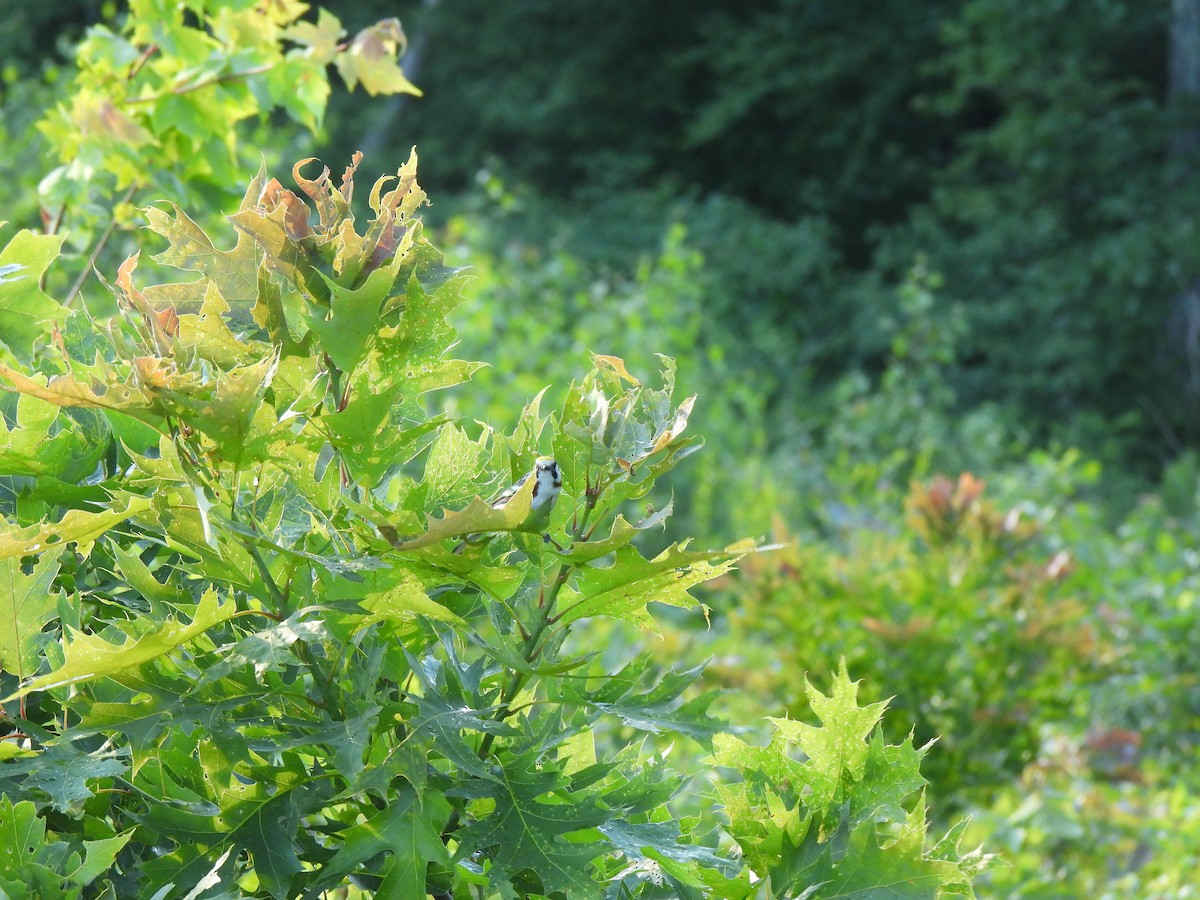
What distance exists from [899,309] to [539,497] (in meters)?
10.8

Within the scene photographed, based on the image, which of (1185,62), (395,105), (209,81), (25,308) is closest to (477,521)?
(25,308)

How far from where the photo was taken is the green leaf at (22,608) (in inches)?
34.5

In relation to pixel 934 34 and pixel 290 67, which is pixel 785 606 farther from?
pixel 934 34

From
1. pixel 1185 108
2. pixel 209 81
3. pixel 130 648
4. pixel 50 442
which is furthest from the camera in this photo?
pixel 1185 108

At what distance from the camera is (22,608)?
2.89 feet

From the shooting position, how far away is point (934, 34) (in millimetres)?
13094

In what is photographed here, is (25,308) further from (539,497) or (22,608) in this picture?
(539,497)

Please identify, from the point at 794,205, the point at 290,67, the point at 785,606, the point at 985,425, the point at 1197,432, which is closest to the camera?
the point at 290,67

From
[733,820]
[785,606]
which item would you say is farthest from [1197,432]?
[733,820]

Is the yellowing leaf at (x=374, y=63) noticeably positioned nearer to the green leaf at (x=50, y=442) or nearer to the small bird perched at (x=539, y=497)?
the green leaf at (x=50, y=442)

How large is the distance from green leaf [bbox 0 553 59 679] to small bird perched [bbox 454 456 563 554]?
0.28 m

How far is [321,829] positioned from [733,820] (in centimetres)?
27

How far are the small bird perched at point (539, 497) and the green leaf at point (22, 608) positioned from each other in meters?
0.28

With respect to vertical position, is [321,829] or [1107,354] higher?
[321,829]
